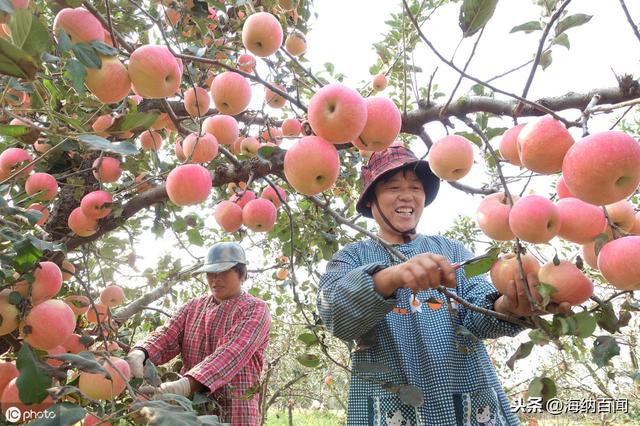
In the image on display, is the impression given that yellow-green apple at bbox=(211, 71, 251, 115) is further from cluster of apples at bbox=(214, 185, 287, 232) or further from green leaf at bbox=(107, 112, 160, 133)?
green leaf at bbox=(107, 112, 160, 133)

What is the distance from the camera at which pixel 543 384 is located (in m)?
0.90

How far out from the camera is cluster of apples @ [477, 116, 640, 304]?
0.87m

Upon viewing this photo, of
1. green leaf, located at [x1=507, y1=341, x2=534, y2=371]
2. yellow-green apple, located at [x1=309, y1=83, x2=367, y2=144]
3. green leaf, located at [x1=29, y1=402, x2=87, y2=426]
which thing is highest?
yellow-green apple, located at [x1=309, y1=83, x2=367, y2=144]

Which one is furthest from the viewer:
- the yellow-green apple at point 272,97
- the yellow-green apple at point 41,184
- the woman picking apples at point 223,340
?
the yellow-green apple at point 272,97

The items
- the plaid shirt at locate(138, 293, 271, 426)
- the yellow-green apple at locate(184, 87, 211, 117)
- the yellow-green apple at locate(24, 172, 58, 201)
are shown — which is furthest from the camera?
the plaid shirt at locate(138, 293, 271, 426)

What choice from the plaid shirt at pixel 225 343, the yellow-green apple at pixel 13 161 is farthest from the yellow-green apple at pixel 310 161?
the plaid shirt at pixel 225 343

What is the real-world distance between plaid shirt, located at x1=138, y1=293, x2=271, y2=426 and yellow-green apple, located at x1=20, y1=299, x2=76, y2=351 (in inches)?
48.3

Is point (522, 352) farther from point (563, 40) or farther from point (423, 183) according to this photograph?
point (423, 183)

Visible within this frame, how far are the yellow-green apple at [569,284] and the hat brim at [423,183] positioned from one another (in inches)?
36.2

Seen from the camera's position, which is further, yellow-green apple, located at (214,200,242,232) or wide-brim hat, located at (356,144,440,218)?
yellow-green apple, located at (214,200,242,232)

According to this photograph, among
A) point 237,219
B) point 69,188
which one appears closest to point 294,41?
point 237,219

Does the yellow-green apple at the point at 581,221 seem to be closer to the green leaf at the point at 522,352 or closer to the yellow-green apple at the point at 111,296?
the green leaf at the point at 522,352

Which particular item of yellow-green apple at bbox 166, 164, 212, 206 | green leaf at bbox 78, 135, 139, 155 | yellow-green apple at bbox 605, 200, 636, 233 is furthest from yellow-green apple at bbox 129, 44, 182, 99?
yellow-green apple at bbox 605, 200, 636, 233

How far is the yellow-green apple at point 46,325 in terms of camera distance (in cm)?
121
